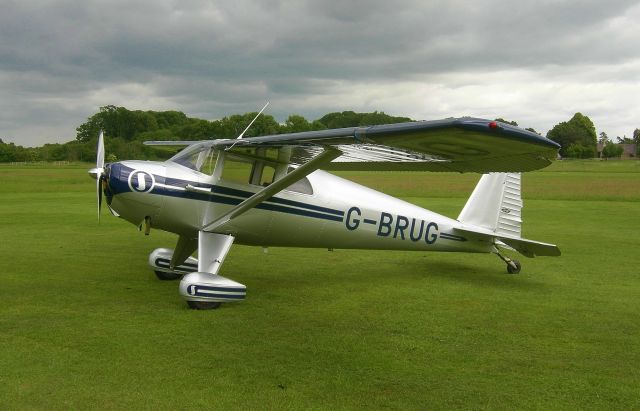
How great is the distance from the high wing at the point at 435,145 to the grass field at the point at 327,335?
1.74 meters

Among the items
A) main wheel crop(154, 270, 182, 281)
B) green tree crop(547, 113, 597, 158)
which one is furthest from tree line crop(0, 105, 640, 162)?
main wheel crop(154, 270, 182, 281)

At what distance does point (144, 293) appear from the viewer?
7.11m

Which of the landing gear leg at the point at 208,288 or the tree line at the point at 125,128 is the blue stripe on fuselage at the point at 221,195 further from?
the tree line at the point at 125,128

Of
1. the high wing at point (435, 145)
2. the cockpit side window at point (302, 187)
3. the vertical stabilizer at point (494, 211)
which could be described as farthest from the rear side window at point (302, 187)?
the vertical stabilizer at point (494, 211)

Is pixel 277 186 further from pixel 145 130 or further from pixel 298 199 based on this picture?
pixel 145 130

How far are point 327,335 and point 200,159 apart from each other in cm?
301

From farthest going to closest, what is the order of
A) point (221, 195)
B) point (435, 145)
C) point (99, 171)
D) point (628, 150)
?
point (628, 150) → point (221, 195) → point (99, 171) → point (435, 145)

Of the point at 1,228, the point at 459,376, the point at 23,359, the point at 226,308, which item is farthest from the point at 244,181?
the point at 1,228

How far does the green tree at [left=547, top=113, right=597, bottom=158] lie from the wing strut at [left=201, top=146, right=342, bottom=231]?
118 meters

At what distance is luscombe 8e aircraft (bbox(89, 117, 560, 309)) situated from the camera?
18.2 ft

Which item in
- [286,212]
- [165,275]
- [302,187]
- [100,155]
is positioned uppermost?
[100,155]

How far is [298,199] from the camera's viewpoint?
7.45 meters

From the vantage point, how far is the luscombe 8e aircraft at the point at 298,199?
5547 millimetres

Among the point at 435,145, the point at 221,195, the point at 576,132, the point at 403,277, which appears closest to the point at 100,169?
the point at 221,195
